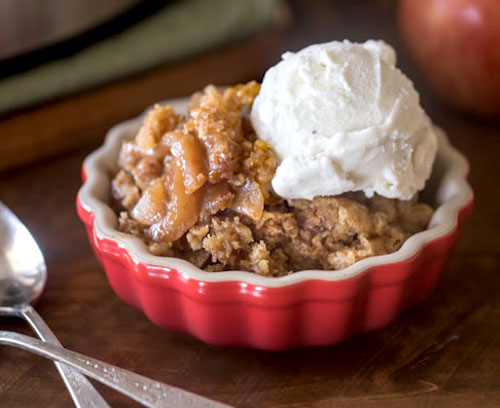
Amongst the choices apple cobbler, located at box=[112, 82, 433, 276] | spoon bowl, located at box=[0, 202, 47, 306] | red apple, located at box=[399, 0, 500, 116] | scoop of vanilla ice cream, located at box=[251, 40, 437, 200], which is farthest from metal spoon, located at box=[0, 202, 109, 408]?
red apple, located at box=[399, 0, 500, 116]

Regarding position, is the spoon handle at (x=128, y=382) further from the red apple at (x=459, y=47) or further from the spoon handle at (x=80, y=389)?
the red apple at (x=459, y=47)

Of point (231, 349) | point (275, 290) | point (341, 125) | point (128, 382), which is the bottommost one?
point (231, 349)

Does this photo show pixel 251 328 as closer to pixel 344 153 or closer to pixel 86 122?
pixel 344 153

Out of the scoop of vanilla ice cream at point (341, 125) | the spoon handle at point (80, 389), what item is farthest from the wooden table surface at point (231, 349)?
the scoop of vanilla ice cream at point (341, 125)

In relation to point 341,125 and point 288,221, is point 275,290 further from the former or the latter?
point 341,125

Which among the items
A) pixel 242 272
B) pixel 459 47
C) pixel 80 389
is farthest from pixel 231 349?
pixel 459 47

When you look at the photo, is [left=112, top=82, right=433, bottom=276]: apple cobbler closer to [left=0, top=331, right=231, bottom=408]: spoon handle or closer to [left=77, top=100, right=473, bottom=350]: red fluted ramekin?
[left=77, top=100, right=473, bottom=350]: red fluted ramekin
